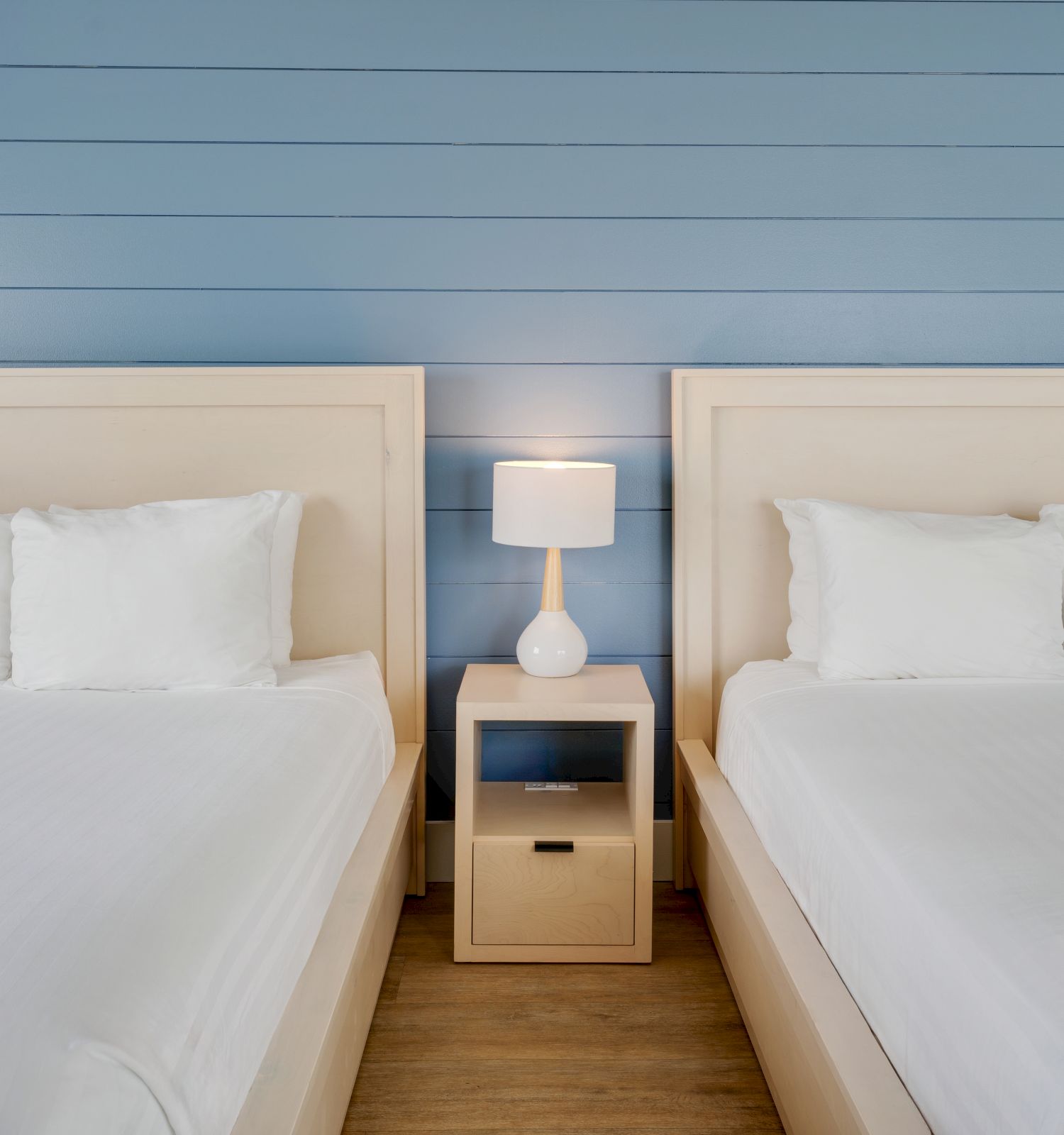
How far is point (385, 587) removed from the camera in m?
2.16

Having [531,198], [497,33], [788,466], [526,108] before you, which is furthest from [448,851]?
[497,33]

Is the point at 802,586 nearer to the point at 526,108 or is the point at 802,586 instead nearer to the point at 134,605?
the point at 526,108

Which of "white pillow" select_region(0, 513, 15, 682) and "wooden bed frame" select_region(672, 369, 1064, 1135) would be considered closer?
"white pillow" select_region(0, 513, 15, 682)

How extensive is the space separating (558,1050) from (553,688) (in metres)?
0.72

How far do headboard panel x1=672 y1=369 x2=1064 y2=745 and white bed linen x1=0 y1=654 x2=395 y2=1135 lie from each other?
0.96m

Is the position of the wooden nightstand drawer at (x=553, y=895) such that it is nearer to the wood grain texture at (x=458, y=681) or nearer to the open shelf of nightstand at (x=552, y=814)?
the open shelf of nightstand at (x=552, y=814)

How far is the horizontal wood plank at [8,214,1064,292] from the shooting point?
215cm

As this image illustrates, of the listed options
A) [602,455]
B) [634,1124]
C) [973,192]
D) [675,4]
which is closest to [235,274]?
[602,455]

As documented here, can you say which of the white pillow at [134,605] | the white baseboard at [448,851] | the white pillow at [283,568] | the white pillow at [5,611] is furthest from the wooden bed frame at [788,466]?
the white pillow at [5,611]

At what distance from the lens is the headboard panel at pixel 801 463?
7.04 ft

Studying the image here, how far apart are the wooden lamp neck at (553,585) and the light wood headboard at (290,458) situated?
32 cm

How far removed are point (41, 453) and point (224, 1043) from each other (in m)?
1.73

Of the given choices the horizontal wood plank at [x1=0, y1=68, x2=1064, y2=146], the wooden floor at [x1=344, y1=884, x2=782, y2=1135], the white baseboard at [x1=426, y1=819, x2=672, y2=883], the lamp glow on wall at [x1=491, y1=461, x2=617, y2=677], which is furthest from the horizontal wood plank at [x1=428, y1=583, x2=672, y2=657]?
the horizontal wood plank at [x1=0, y1=68, x2=1064, y2=146]

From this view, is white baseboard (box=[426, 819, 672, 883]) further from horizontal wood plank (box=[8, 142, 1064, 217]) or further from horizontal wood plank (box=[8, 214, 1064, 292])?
horizontal wood plank (box=[8, 142, 1064, 217])
